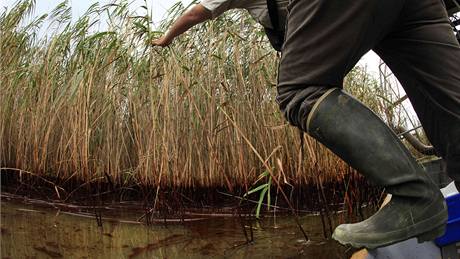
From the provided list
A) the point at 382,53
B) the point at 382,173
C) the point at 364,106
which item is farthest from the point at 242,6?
the point at 382,173

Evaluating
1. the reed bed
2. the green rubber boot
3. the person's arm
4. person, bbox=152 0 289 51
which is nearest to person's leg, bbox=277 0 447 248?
the green rubber boot

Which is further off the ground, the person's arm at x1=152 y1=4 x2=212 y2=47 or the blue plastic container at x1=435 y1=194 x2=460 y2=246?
the person's arm at x1=152 y1=4 x2=212 y2=47

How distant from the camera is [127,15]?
9.32 ft

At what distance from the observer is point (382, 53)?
107cm

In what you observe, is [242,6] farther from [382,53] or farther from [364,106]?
[364,106]

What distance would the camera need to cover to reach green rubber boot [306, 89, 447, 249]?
0.86m

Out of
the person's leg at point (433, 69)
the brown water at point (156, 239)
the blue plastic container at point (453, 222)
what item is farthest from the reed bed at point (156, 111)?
the person's leg at point (433, 69)

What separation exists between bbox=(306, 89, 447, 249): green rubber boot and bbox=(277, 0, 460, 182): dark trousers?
52 millimetres

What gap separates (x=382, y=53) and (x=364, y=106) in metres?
0.22

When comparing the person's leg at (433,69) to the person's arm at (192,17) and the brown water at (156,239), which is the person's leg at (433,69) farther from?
the brown water at (156,239)

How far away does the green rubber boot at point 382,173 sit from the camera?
86 centimetres

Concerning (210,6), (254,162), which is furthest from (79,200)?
(210,6)

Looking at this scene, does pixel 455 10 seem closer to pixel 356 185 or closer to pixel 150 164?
pixel 356 185

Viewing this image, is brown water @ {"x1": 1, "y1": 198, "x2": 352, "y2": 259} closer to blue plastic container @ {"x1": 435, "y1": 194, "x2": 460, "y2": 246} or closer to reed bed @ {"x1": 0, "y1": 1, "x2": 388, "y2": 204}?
reed bed @ {"x1": 0, "y1": 1, "x2": 388, "y2": 204}
